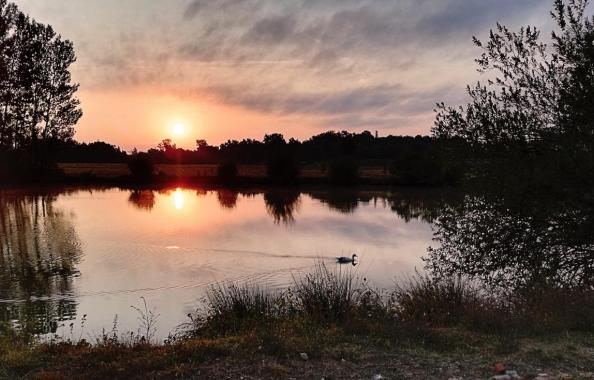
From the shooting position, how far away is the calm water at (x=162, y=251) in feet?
42.0

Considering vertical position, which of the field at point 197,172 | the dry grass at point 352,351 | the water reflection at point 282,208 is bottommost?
the water reflection at point 282,208

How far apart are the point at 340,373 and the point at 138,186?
71.5 m

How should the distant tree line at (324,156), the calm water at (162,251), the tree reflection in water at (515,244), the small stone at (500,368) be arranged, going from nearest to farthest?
the small stone at (500,368) < the tree reflection in water at (515,244) < the calm water at (162,251) < the distant tree line at (324,156)

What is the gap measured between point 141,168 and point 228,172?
13.3 meters

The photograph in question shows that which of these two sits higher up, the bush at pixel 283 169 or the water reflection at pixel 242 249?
the bush at pixel 283 169

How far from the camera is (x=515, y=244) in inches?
478

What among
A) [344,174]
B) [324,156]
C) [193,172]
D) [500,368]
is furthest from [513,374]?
[324,156]

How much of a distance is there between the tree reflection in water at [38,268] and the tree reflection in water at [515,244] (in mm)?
9562

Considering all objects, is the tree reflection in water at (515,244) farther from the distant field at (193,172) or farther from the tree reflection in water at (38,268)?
the distant field at (193,172)

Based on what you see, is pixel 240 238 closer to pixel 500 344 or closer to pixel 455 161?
pixel 455 161

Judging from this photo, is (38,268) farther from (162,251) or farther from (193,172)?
(193,172)

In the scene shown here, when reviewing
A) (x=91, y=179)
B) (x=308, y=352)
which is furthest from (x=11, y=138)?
(x=308, y=352)

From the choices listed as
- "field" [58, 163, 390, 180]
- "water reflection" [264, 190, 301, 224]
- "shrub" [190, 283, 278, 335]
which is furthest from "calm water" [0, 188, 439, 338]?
"field" [58, 163, 390, 180]

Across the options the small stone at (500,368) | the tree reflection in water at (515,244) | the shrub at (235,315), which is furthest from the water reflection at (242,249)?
the small stone at (500,368)
